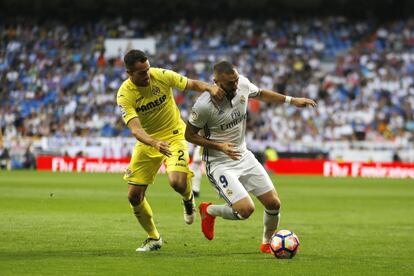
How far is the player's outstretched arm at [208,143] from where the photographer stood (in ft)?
36.7

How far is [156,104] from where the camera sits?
477 inches

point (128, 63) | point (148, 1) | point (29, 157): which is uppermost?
point (148, 1)

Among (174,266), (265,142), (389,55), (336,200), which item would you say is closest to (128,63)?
(174,266)

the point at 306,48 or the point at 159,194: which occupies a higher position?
the point at 306,48

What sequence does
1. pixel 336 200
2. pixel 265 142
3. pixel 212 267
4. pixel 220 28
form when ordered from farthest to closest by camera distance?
1. pixel 220 28
2. pixel 265 142
3. pixel 336 200
4. pixel 212 267

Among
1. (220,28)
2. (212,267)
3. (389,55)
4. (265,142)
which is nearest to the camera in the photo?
(212,267)

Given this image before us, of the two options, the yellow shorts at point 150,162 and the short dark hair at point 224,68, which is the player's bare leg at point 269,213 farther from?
the short dark hair at point 224,68

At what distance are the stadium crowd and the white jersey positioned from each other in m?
31.3

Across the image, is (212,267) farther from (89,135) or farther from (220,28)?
(220,28)

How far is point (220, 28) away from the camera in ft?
172

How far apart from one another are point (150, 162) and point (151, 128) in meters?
0.46

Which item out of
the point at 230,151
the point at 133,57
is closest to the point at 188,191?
the point at 230,151

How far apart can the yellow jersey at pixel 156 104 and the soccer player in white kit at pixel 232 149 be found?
680mm

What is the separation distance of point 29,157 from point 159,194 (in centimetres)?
1919
